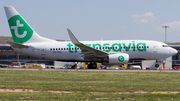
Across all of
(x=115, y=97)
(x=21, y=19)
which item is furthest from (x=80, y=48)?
(x=115, y=97)

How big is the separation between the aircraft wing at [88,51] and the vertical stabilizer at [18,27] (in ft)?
20.7

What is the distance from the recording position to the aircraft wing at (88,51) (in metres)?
30.5

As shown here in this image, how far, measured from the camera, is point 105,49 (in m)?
32.7

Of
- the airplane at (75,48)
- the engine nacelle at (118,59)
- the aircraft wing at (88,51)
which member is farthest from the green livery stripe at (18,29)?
the engine nacelle at (118,59)

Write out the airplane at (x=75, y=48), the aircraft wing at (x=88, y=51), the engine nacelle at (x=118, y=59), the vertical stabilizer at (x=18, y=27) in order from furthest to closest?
the vertical stabilizer at (x=18, y=27), the airplane at (x=75, y=48), the engine nacelle at (x=118, y=59), the aircraft wing at (x=88, y=51)

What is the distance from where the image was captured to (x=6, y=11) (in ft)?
110

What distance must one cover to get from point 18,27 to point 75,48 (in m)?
7.75

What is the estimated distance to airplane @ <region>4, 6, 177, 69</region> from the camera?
32.4 metres

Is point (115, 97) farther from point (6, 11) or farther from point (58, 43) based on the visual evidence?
point (6, 11)

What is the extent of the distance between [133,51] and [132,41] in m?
1.37

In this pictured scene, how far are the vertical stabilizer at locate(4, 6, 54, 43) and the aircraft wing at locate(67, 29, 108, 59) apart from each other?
6.32m

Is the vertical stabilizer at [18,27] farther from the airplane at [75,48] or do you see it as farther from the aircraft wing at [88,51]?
the aircraft wing at [88,51]

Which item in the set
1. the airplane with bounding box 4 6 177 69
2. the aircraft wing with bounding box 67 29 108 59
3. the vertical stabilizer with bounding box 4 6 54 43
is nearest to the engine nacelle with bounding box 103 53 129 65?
the airplane with bounding box 4 6 177 69

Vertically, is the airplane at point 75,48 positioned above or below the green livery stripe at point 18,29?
below
